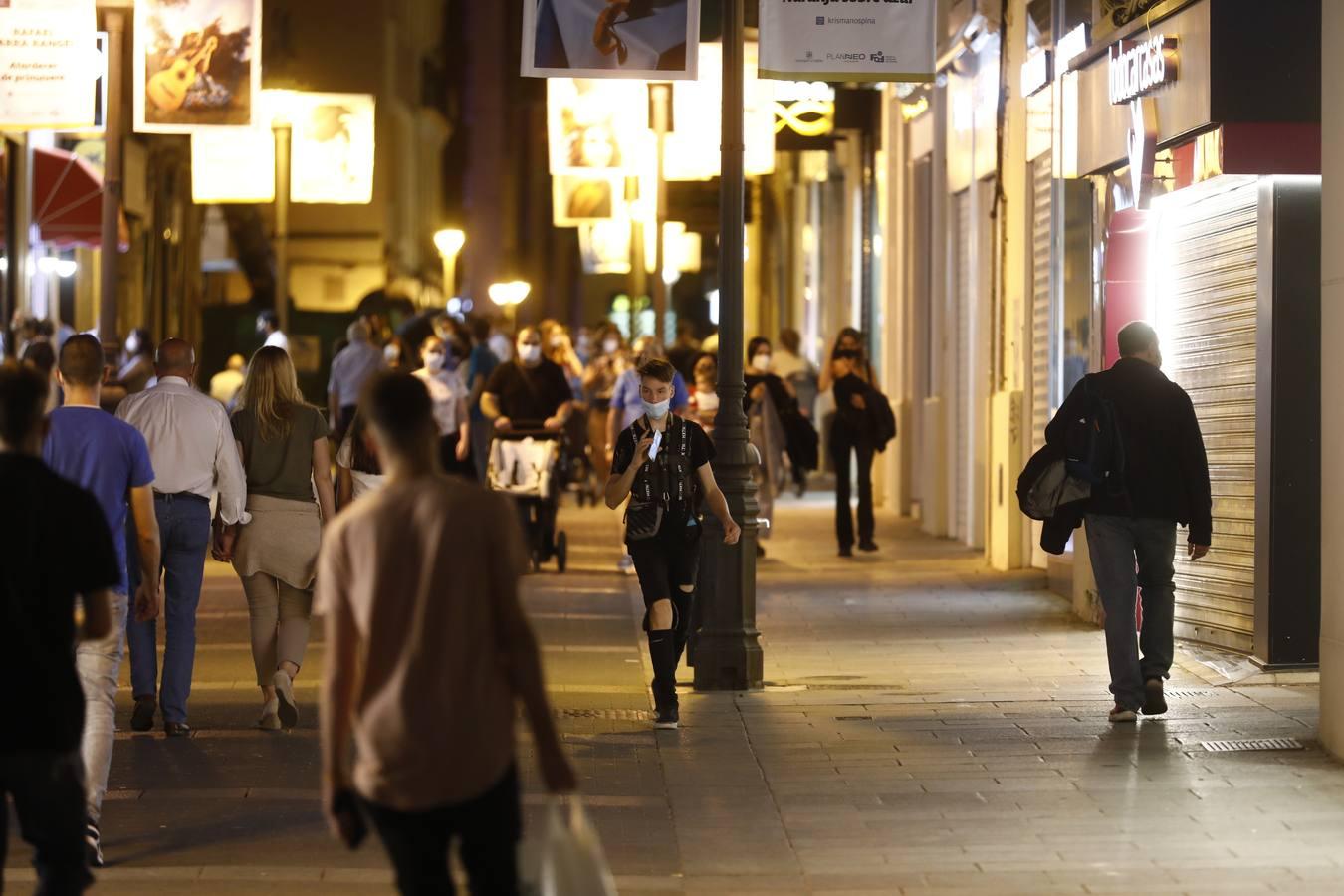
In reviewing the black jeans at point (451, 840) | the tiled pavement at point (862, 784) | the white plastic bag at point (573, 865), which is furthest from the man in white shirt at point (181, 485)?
the white plastic bag at point (573, 865)

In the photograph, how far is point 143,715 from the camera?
10.6 m

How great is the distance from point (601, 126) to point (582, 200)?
7.16 m

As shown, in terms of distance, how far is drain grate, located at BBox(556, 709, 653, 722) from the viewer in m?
10.9

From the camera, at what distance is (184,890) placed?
7227mm

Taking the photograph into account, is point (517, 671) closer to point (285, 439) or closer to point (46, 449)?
point (46, 449)

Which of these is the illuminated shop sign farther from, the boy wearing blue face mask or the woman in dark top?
the woman in dark top

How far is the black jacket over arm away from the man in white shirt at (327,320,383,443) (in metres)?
12.2

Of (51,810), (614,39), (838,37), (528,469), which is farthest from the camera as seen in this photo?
(528,469)

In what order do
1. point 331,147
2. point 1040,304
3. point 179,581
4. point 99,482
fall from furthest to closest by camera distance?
point 331,147 < point 1040,304 < point 179,581 < point 99,482

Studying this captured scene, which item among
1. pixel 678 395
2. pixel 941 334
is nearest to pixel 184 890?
pixel 678 395

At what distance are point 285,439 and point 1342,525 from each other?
4709 millimetres

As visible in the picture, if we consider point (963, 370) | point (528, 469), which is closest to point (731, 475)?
point (528, 469)

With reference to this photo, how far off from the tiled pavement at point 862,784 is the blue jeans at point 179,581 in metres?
0.26

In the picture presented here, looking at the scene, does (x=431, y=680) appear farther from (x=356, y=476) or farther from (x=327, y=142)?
(x=327, y=142)
